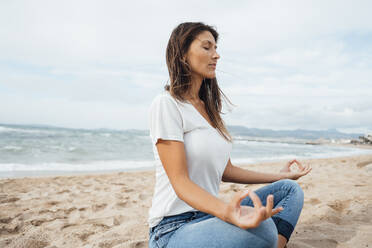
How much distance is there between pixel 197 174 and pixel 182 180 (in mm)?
193

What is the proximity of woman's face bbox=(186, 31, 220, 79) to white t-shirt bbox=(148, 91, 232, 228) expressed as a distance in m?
0.31

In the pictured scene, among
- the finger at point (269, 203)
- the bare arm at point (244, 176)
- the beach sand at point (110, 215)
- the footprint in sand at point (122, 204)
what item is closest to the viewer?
the finger at point (269, 203)

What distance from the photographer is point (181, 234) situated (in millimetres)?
1376

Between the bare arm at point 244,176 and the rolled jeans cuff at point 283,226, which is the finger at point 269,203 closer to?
the rolled jeans cuff at point 283,226

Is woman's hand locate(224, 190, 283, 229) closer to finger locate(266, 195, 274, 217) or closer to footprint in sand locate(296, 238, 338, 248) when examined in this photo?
finger locate(266, 195, 274, 217)

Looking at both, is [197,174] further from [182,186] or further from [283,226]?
[283,226]

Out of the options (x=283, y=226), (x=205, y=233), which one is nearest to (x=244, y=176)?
(x=283, y=226)

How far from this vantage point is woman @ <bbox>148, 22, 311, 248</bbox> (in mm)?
1256

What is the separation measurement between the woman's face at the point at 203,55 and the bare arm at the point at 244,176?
759 millimetres

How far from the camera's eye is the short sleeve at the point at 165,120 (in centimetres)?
142

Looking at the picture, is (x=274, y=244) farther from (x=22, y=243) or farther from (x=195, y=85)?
(x=22, y=243)

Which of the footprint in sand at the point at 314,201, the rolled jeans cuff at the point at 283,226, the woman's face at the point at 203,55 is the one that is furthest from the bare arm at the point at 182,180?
the footprint in sand at the point at 314,201

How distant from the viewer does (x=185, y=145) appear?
150cm

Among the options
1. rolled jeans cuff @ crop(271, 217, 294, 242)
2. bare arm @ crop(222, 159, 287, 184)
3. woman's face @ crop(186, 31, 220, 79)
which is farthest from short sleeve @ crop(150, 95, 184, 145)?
rolled jeans cuff @ crop(271, 217, 294, 242)
